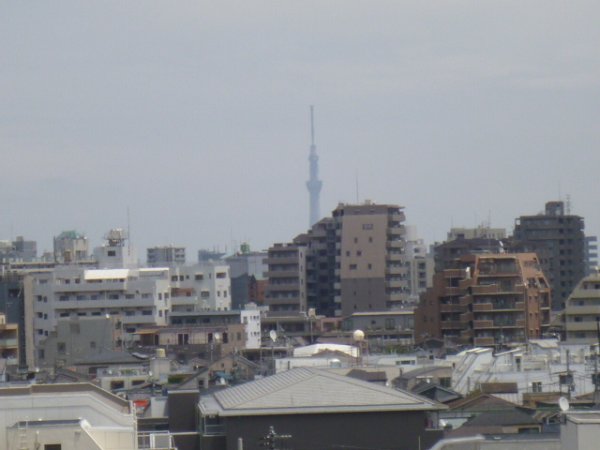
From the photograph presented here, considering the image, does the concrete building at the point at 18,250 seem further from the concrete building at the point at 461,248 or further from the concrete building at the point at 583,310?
the concrete building at the point at 583,310

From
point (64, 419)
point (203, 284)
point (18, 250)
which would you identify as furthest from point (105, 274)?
point (64, 419)

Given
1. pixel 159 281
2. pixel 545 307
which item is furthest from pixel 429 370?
pixel 159 281

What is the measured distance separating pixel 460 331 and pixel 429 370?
2947 centimetres

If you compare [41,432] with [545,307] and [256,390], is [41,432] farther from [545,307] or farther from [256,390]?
[545,307]

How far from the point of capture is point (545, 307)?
289 feet

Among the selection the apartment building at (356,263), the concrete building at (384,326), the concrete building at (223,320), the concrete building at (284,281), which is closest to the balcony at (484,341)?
the concrete building at (384,326)

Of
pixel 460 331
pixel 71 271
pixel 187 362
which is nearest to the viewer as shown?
pixel 187 362

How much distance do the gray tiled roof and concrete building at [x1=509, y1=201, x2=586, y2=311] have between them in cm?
9387

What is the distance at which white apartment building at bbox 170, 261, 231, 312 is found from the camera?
10631 centimetres

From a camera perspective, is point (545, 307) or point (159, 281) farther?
point (159, 281)

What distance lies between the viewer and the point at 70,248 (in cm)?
14375

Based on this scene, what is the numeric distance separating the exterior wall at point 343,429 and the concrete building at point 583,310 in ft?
164

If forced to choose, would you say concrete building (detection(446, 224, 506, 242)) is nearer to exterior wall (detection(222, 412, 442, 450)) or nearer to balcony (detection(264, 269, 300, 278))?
balcony (detection(264, 269, 300, 278))

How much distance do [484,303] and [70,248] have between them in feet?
215
